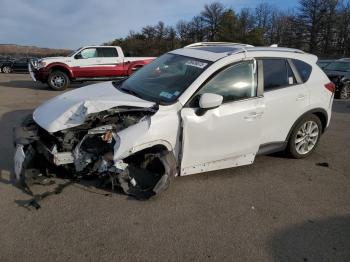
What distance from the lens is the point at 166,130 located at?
4496mm

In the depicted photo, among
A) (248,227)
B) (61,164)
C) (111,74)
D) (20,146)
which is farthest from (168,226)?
(111,74)

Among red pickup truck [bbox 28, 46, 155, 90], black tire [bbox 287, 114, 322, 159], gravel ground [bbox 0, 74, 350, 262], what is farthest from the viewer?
red pickup truck [bbox 28, 46, 155, 90]

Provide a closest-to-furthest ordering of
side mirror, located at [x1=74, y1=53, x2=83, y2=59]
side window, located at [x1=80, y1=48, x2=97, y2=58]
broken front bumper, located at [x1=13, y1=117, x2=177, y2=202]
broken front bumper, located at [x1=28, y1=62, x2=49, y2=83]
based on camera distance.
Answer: broken front bumper, located at [x1=13, y1=117, x2=177, y2=202] < broken front bumper, located at [x1=28, y1=62, x2=49, y2=83] < side mirror, located at [x1=74, y1=53, x2=83, y2=59] < side window, located at [x1=80, y1=48, x2=97, y2=58]

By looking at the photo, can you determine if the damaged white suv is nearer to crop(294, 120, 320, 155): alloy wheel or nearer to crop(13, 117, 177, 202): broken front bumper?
crop(13, 117, 177, 202): broken front bumper

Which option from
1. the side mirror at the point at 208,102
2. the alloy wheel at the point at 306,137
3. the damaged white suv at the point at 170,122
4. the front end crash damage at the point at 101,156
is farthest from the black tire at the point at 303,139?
the front end crash damage at the point at 101,156

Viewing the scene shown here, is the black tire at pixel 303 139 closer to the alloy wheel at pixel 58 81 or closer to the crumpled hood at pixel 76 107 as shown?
the crumpled hood at pixel 76 107

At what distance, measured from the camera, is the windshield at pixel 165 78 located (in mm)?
4848

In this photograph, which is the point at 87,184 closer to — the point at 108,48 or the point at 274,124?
the point at 274,124

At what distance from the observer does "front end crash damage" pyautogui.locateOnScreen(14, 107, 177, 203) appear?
4414 millimetres

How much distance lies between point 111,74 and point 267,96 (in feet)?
41.1

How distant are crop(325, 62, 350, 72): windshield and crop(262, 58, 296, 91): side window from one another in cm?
1125

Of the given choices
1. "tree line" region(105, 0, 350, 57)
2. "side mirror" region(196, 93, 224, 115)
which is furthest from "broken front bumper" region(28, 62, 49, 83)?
"tree line" region(105, 0, 350, 57)

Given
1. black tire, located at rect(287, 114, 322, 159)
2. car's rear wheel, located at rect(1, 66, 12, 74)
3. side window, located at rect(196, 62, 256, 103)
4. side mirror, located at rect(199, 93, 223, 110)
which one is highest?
side window, located at rect(196, 62, 256, 103)

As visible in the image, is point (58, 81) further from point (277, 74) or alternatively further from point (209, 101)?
point (209, 101)
